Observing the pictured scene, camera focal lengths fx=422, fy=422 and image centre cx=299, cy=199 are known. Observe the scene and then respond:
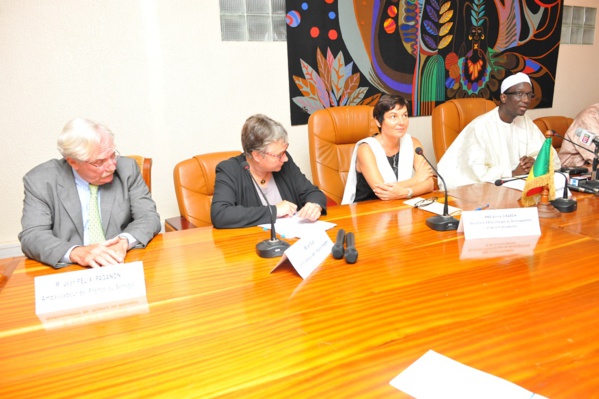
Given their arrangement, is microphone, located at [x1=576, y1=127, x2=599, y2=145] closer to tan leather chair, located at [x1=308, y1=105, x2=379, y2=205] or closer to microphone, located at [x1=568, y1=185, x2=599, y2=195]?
microphone, located at [x1=568, y1=185, x2=599, y2=195]

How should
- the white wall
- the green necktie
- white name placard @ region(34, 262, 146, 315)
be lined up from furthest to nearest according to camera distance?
the white wall, the green necktie, white name placard @ region(34, 262, 146, 315)

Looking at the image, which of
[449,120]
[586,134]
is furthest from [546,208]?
[449,120]

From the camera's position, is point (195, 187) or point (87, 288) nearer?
point (87, 288)

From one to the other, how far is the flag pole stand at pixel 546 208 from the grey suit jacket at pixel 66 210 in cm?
165

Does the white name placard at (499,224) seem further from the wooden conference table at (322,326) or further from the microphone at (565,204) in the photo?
the microphone at (565,204)

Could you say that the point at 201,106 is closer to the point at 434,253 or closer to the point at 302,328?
the point at 434,253

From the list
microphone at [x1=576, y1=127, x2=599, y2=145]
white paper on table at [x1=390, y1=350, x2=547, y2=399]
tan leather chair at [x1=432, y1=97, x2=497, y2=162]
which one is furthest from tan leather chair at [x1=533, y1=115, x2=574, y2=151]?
white paper on table at [x1=390, y1=350, x2=547, y2=399]

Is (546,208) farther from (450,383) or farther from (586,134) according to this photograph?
(450,383)

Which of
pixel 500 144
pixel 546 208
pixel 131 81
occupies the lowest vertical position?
pixel 546 208

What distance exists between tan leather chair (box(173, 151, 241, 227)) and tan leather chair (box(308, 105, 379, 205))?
0.72 m

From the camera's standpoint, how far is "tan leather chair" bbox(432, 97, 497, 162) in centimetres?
337

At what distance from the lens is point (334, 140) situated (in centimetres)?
288

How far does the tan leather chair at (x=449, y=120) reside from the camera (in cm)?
337

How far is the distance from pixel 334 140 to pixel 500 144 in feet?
3.90
